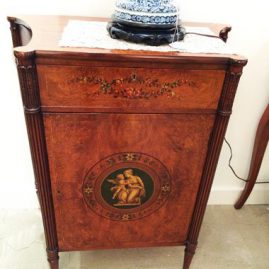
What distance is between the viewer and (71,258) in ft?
4.03

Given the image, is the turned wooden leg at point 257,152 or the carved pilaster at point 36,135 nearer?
the carved pilaster at point 36,135

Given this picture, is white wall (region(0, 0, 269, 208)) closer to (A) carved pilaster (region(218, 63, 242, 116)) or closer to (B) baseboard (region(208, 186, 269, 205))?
(B) baseboard (region(208, 186, 269, 205))

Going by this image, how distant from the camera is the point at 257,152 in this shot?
134 cm

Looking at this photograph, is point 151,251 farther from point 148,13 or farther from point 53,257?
point 148,13

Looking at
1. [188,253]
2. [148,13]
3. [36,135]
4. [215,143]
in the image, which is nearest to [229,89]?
[215,143]

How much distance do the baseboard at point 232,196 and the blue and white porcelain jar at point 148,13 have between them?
3.20ft

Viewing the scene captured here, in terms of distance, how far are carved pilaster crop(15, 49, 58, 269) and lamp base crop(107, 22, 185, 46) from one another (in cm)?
23

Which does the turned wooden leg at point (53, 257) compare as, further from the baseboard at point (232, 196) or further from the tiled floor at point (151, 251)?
the baseboard at point (232, 196)

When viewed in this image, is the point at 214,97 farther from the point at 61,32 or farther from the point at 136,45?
the point at 61,32

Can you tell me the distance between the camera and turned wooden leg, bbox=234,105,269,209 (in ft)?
4.18

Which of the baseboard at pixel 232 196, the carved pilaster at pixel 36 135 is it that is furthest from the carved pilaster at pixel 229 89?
the baseboard at pixel 232 196

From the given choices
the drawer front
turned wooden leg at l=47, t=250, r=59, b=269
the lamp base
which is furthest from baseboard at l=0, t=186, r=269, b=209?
the lamp base

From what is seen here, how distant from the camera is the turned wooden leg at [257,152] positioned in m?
1.27

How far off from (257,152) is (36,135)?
3.12 ft
